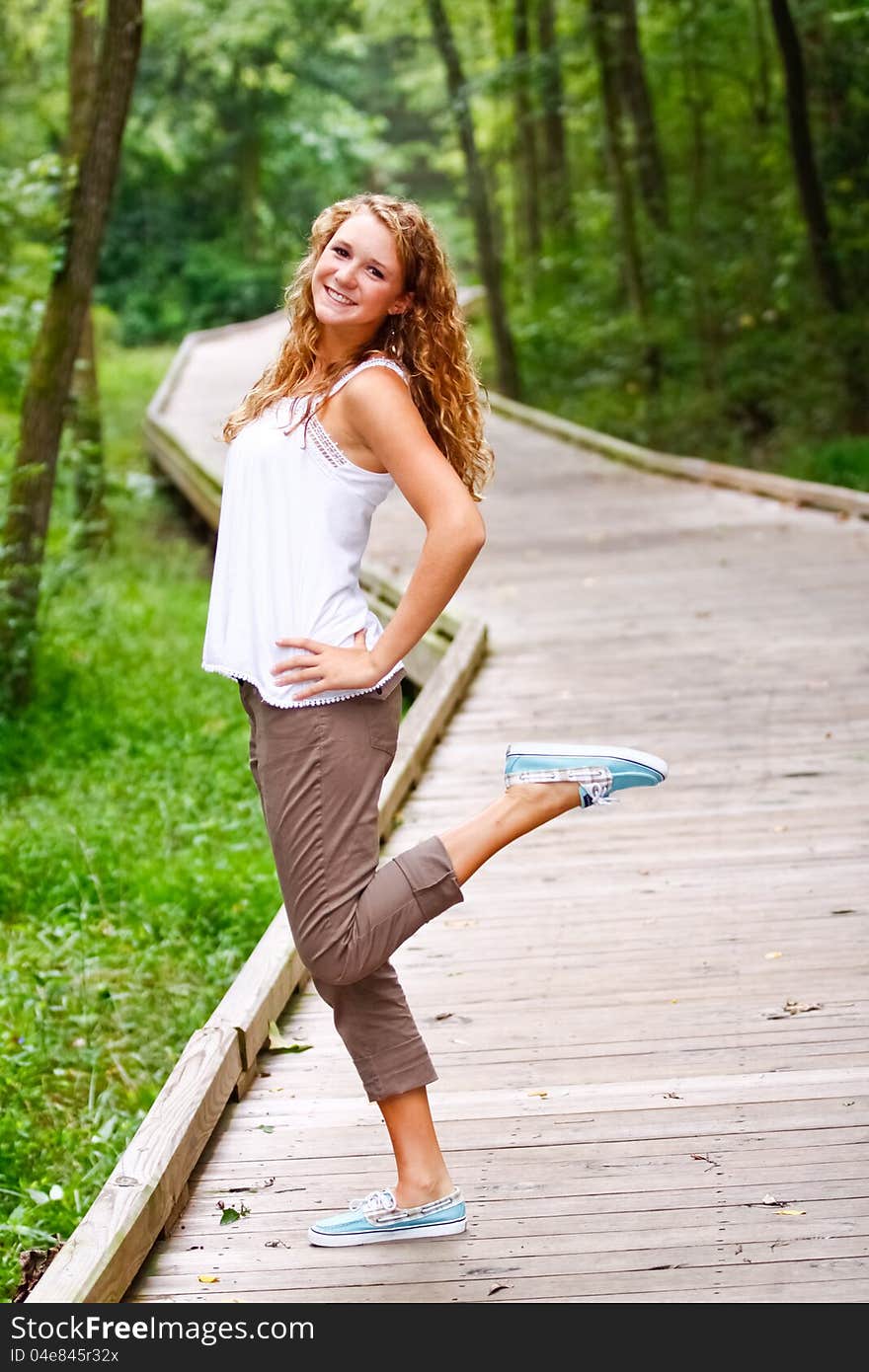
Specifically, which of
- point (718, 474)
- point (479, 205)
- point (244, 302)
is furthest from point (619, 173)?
point (244, 302)

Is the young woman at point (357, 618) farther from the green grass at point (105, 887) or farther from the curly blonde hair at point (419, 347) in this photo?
the green grass at point (105, 887)

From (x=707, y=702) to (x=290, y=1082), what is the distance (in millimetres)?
3931

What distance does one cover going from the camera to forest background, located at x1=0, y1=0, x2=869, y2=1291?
5.97m

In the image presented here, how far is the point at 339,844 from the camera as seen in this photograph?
2920 millimetres

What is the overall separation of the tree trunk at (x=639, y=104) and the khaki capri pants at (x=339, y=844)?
1674cm

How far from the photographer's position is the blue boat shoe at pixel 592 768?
298 cm

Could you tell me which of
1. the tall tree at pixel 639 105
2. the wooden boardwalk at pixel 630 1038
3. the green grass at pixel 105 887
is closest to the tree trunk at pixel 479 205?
the tall tree at pixel 639 105

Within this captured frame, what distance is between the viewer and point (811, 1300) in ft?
8.99

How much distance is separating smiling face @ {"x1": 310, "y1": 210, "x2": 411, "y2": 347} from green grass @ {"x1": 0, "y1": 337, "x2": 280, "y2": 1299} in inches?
89.1

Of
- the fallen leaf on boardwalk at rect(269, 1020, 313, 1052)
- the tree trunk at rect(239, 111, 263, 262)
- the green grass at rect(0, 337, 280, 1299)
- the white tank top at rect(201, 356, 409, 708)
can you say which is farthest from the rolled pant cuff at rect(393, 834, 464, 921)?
the tree trunk at rect(239, 111, 263, 262)

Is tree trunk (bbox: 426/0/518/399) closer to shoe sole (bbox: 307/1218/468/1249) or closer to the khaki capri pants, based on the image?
the khaki capri pants

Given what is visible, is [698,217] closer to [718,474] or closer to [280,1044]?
[718,474]

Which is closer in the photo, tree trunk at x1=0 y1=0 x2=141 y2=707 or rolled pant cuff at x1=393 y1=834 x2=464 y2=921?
rolled pant cuff at x1=393 y1=834 x2=464 y2=921
